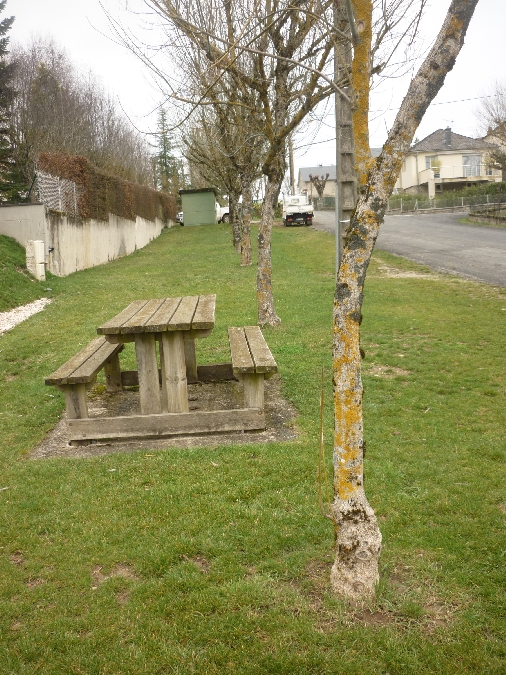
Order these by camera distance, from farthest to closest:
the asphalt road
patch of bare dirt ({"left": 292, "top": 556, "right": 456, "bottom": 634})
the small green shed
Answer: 1. the small green shed
2. the asphalt road
3. patch of bare dirt ({"left": 292, "top": 556, "right": 456, "bottom": 634})

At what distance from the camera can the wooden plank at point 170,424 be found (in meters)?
5.39

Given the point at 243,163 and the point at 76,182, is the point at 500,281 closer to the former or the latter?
the point at 243,163

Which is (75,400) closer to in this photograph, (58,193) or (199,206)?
(58,193)

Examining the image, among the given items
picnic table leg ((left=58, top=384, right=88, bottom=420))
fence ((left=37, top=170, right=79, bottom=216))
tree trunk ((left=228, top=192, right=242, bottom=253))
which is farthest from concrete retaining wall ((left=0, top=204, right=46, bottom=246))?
picnic table leg ((left=58, top=384, right=88, bottom=420))

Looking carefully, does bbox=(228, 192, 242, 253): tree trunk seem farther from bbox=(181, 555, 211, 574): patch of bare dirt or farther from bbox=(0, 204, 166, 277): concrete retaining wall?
bbox=(181, 555, 211, 574): patch of bare dirt

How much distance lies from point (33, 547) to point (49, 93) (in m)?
34.4

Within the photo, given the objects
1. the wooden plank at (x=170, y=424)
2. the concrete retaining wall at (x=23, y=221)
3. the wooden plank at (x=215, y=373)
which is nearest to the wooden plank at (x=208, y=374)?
the wooden plank at (x=215, y=373)

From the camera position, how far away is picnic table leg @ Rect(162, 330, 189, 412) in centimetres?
543

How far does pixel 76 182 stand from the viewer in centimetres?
2131

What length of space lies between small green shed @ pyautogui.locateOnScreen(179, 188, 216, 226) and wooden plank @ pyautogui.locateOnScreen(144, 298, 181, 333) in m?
39.7

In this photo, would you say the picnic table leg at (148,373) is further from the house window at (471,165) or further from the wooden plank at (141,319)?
the house window at (471,165)

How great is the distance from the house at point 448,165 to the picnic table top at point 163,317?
6029cm

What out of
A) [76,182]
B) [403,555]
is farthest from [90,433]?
[76,182]

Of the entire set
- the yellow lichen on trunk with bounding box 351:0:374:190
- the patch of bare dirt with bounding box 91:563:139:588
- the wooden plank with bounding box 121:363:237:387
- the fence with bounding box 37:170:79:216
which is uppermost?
the fence with bounding box 37:170:79:216
